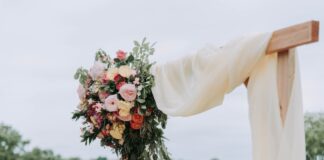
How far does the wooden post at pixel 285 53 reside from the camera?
2.08 meters

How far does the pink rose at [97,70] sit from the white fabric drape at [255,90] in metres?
0.66

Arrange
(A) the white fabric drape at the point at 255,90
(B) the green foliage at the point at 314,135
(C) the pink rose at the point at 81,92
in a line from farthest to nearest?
1. (B) the green foliage at the point at 314,135
2. (C) the pink rose at the point at 81,92
3. (A) the white fabric drape at the point at 255,90

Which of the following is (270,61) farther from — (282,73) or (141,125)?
(141,125)

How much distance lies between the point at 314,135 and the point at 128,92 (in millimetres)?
6344

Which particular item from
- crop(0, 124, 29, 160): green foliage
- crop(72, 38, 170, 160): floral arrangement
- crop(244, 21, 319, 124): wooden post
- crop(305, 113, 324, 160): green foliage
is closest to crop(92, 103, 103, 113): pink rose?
crop(72, 38, 170, 160): floral arrangement

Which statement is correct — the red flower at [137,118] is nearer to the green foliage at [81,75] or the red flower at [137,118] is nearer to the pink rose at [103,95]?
the pink rose at [103,95]

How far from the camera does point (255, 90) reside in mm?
2250

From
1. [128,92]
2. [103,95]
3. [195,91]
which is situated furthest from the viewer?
[103,95]

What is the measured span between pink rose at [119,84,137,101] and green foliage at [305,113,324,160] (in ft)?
19.7

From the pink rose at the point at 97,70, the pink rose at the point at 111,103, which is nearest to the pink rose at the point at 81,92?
the pink rose at the point at 97,70

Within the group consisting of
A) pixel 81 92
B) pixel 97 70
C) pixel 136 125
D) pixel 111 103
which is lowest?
pixel 136 125

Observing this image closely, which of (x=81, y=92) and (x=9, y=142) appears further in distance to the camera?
(x=9, y=142)

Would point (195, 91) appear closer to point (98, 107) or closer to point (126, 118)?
point (126, 118)

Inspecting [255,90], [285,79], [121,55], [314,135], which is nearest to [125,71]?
[121,55]
